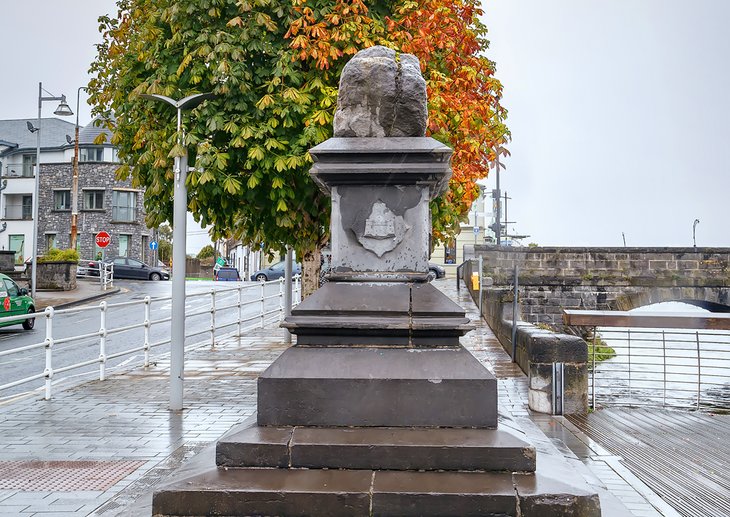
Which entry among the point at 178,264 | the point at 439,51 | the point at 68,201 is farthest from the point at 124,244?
the point at 178,264

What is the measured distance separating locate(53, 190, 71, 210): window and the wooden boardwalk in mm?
51688

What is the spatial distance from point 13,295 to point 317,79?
540 inches

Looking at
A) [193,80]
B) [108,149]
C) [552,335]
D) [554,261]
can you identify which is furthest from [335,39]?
[108,149]

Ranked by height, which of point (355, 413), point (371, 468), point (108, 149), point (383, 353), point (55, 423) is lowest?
point (55, 423)

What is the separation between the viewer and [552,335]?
8828 mm

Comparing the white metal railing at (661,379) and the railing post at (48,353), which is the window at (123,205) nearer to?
the white metal railing at (661,379)

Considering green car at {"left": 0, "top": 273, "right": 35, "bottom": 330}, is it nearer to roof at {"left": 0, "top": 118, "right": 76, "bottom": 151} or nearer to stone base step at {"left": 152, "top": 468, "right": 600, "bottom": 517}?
stone base step at {"left": 152, "top": 468, "right": 600, "bottom": 517}

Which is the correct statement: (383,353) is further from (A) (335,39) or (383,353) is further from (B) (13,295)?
(B) (13,295)

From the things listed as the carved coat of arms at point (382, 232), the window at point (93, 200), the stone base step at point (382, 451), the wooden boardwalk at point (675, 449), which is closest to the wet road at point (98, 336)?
the carved coat of arms at point (382, 232)

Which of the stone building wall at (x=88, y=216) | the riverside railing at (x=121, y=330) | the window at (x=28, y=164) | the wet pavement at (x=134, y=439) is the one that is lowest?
the wet pavement at (x=134, y=439)

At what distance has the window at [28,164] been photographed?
54.8m

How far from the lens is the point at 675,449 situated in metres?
6.76

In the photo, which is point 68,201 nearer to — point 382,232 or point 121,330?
point 121,330

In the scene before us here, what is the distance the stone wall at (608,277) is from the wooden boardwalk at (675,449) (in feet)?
58.8
